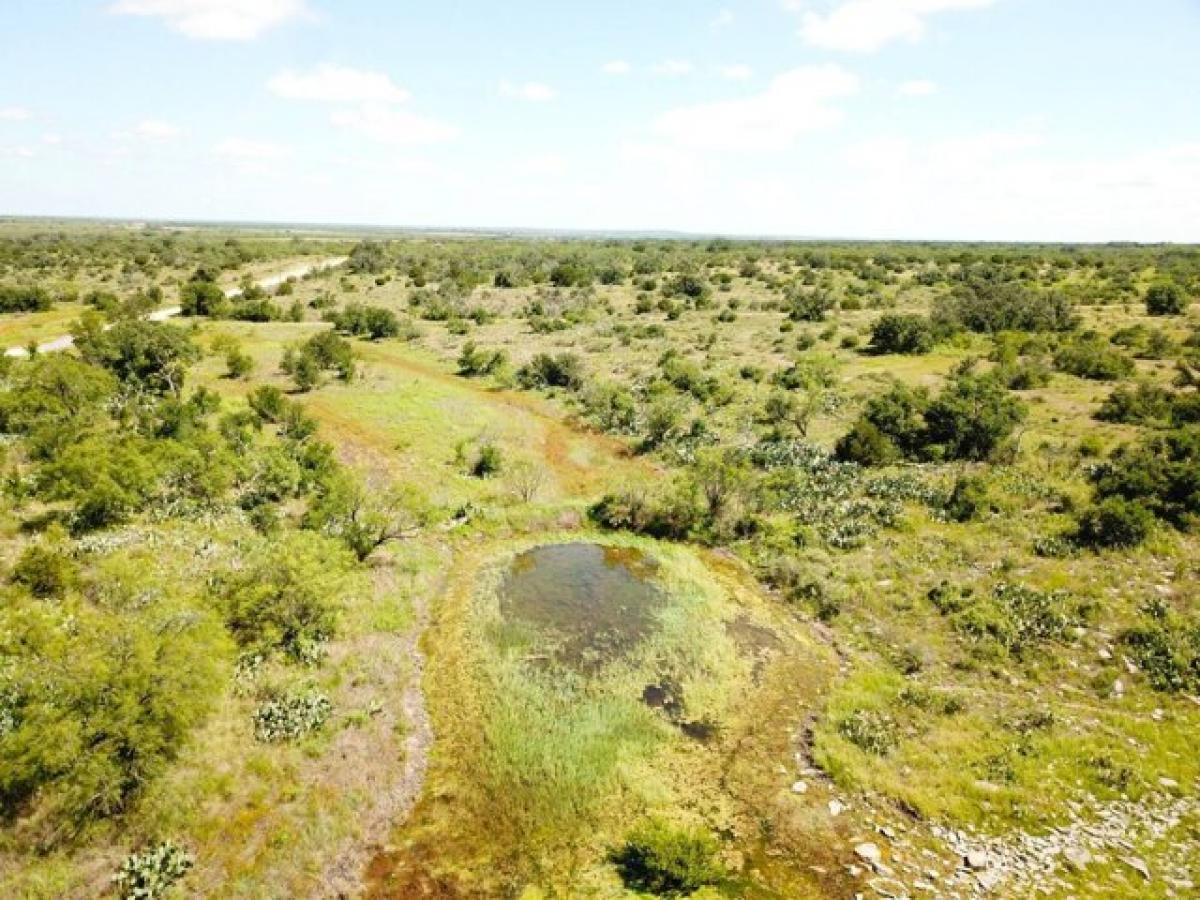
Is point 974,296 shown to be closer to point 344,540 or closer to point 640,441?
point 640,441

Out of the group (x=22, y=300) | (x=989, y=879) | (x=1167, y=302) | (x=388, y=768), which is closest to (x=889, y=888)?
(x=989, y=879)

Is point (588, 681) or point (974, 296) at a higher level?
point (974, 296)

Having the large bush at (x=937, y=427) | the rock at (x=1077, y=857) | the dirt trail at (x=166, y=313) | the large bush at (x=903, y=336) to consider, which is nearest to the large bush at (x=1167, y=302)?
the large bush at (x=903, y=336)

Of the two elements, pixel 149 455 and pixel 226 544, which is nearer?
pixel 226 544

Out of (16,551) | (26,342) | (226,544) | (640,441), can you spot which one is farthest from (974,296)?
(26,342)

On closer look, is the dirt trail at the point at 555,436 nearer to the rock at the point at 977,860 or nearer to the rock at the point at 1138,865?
the rock at the point at 977,860

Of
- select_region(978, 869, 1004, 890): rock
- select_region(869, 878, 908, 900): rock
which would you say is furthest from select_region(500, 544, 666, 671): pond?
select_region(978, 869, 1004, 890): rock

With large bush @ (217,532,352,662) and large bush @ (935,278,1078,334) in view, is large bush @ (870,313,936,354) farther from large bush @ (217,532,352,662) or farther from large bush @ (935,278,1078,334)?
large bush @ (217,532,352,662)
